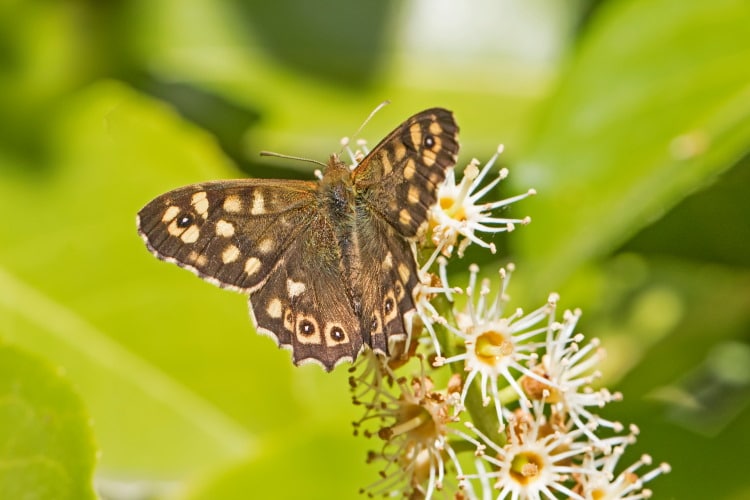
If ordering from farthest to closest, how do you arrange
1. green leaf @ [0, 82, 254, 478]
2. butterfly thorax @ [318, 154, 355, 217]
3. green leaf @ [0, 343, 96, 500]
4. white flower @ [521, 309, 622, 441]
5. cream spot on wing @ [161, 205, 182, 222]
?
green leaf @ [0, 82, 254, 478], butterfly thorax @ [318, 154, 355, 217], cream spot on wing @ [161, 205, 182, 222], white flower @ [521, 309, 622, 441], green leaf @ [0, 343, 96, 500]

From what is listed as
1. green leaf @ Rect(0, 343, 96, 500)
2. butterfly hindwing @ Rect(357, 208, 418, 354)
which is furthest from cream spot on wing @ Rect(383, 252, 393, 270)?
green leaf @ Rect(0, 343, 96, 500)

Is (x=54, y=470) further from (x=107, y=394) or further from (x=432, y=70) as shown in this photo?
(x=432, y=70)

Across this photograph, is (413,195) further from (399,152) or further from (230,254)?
(230,254)

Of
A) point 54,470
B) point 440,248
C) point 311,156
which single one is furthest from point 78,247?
point 440,248

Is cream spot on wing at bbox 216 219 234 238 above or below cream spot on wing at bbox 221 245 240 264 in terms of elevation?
above

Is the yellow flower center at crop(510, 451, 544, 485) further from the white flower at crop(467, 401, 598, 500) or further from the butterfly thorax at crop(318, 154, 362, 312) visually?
the butterfly thorax at crop(318, 154, 362, 312)
